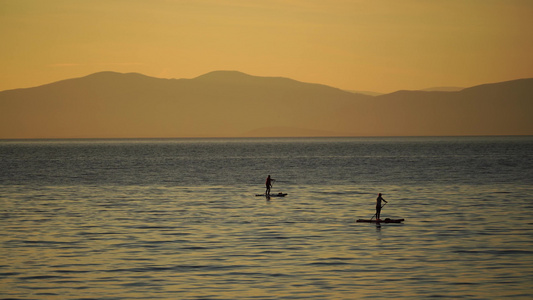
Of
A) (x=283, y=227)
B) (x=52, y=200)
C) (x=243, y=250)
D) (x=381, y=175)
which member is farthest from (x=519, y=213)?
(x=381, y=175)

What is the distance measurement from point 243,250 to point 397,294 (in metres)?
10.0

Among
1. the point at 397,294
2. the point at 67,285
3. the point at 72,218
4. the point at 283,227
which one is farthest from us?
the point at 72,218

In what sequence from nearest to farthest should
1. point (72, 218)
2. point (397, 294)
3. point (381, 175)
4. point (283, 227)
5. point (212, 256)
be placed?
point (397, 294), point (212, 256), point (283, 227), point (72, 218), point (381, 175)

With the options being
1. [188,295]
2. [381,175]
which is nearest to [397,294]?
[188,295]

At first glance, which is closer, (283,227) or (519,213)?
(283,227)

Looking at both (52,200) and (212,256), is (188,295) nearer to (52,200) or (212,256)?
(212,256)

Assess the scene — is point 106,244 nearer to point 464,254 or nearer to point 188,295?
point 188,295

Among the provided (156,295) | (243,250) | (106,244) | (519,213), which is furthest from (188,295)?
(519,213)

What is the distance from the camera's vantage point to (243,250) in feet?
108

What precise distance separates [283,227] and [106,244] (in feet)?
33.2

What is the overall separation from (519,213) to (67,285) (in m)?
30.2

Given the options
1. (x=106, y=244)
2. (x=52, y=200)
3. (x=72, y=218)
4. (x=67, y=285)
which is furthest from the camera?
(x=52, y=200)

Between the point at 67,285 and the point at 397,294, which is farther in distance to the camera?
the point at 67,285

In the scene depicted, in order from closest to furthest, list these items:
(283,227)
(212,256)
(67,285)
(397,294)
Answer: (397,294)
(67,285)
(212,256)
(283,227)
